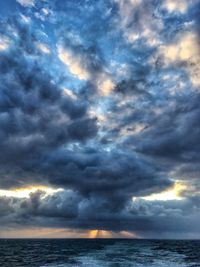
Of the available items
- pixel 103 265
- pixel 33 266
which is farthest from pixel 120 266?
pixel 33 266

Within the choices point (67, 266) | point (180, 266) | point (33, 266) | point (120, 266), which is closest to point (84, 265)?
point (67, 266)

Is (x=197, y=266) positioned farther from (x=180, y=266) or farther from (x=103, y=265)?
(x=103, y=265)

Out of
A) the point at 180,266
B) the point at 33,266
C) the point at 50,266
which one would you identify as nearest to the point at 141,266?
the point at 180,266

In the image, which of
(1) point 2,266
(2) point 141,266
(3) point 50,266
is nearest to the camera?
(2) point 141,266

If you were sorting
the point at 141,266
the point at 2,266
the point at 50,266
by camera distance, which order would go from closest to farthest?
the point at 141,266 < the point at 50,266 < the point at 2,266

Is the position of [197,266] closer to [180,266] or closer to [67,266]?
[180,266]

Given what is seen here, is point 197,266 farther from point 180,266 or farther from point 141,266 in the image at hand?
point 141,266

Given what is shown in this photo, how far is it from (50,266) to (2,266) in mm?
9231

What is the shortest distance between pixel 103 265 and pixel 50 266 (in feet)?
27.8

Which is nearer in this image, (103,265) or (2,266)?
(103,265)

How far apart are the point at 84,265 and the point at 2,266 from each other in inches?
582

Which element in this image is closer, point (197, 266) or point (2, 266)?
point (197, 266)

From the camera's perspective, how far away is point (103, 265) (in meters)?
48.8

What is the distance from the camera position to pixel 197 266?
166 feet
